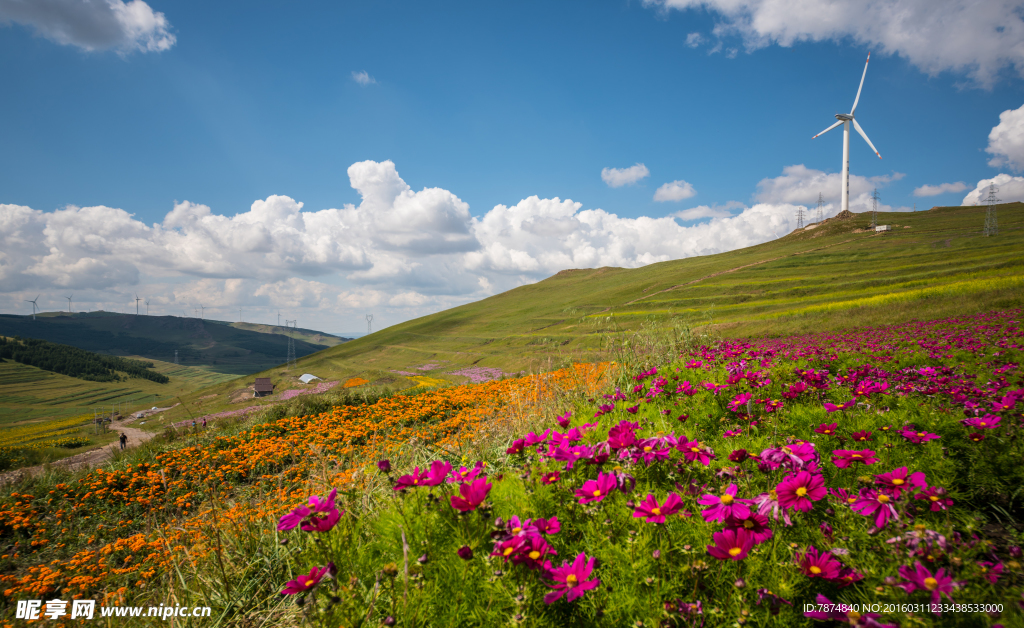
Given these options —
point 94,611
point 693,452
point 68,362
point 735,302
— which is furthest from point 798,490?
point 68,362

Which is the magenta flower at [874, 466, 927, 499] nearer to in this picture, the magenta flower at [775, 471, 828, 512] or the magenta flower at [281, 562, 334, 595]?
the magenta flower at [775, 471, 828, 512]

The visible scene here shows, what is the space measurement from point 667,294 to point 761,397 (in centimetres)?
5327

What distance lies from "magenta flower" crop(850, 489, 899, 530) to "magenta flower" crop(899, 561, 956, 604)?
25 centimetres

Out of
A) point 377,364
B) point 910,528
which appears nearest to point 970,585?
point 910,528

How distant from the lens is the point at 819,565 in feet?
4.58

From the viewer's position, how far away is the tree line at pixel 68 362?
134125 mm

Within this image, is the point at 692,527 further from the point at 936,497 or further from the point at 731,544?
the point at 936,497

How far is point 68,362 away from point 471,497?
8189 inches

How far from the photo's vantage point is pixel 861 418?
2.75 meters

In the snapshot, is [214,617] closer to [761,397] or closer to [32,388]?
[761,397]

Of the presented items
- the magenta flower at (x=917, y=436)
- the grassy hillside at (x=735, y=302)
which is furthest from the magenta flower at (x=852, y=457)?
the grassy hillside at (x=735, y=302)

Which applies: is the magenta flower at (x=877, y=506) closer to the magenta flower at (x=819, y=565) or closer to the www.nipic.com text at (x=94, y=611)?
the magenta flower at (x=819, y=565)

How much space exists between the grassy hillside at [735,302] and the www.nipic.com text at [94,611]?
530 centimetres

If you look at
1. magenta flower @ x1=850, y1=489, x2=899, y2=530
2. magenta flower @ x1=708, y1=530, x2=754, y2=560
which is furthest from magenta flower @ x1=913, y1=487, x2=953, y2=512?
magenta flower @ x1=708, y1=530, x2=754, y2=560
